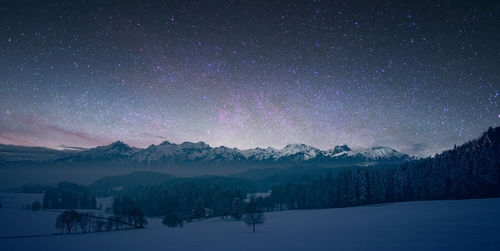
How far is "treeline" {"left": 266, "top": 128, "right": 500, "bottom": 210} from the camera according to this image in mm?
73188

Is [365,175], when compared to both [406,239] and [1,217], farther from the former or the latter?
[1,217]

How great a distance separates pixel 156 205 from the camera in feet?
456

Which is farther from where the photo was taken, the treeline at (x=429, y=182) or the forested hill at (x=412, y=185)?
the forested hill at (x=412, y=185)

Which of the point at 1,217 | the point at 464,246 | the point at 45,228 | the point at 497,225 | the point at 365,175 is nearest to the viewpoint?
the point at 464,246

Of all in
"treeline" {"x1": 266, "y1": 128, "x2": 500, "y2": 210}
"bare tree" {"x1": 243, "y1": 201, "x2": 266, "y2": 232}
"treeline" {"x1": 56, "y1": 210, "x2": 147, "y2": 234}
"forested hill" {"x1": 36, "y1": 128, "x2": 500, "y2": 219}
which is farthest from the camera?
"forested hill" {"x1": 36, "y1": 128, "x2": 500, "y2": 219}

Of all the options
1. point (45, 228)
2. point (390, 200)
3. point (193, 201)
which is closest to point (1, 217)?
point (45, 228)

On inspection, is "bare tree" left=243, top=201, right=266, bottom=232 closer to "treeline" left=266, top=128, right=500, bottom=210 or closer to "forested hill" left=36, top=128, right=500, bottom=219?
"forested hill" left=36, top=128, right=500, bottom=219

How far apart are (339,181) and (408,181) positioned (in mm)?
27497

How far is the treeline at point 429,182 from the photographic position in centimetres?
7319

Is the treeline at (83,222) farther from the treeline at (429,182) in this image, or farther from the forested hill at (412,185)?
the treeline at (429,182)

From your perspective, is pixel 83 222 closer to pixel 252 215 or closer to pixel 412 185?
pixel 252 215

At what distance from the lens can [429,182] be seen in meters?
86.0

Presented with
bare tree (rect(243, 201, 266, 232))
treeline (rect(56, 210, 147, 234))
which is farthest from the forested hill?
treeline (rect(56, 210, 147, 234))

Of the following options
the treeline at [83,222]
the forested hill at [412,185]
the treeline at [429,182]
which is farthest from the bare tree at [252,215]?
the treeline at [429,182]
